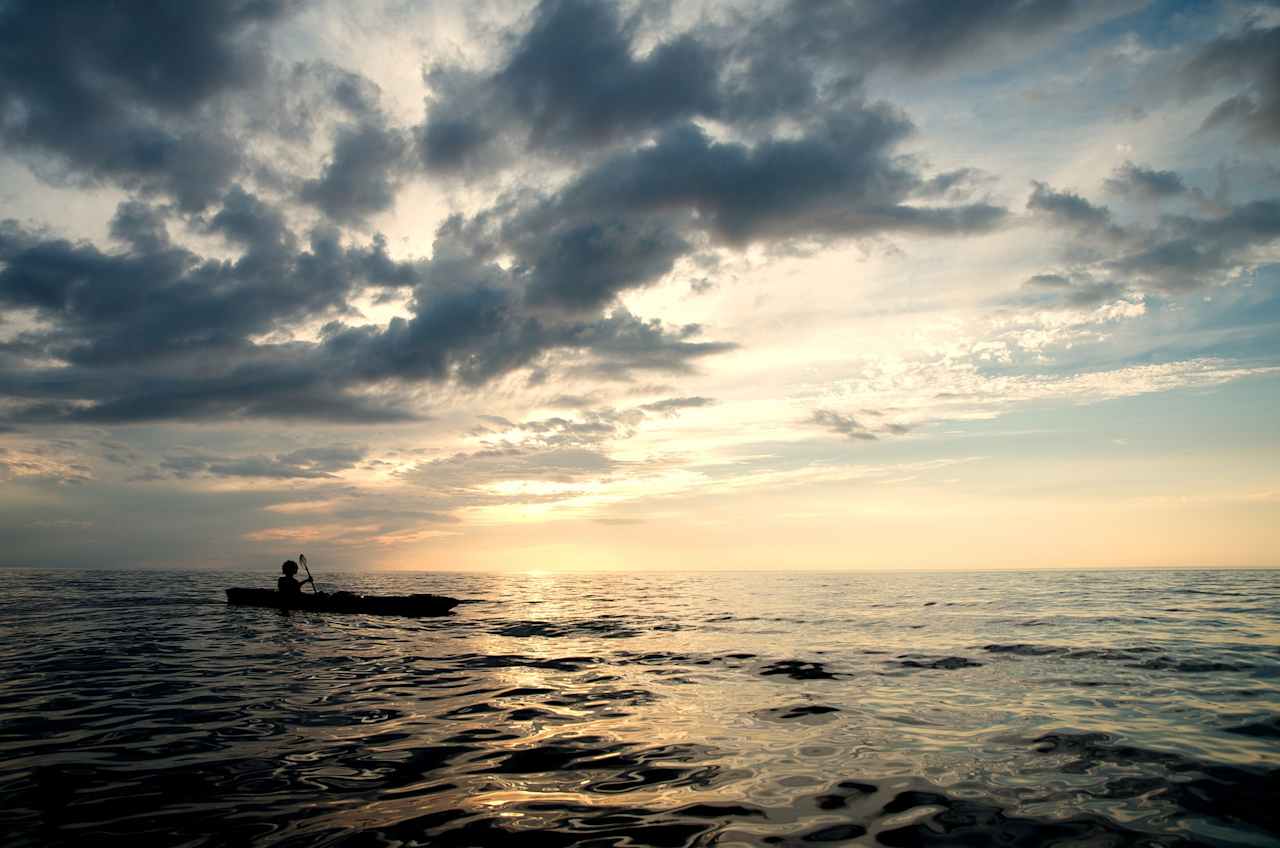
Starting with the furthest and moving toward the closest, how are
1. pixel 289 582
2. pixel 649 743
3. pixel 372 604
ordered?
1. pixel 289 582
2. pixel 372 604
3. pixel 649 743

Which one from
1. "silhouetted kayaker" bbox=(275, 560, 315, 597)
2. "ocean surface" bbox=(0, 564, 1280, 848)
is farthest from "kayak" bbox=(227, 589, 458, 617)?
"ocean surface" bbox=(0, 564, 1280, 848)

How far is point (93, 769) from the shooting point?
948 cm

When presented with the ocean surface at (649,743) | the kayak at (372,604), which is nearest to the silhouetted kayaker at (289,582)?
A: the kayak at (372,604)

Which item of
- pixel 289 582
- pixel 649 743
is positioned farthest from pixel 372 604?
pixel 649 743

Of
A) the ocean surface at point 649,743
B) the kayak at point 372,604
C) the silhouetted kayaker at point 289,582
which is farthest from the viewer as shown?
the silhouetted kayaker at point 289,582

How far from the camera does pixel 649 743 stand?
1100cm

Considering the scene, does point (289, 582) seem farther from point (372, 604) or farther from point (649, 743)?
point (649, 743)

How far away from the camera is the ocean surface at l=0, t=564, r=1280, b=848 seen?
7484mm

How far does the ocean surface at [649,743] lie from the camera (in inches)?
295

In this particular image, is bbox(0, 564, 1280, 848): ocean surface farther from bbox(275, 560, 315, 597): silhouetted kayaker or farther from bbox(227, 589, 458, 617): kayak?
bbox(275, 560, 315, 597): silhouetted kayaker

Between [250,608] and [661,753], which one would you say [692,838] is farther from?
[250,608]

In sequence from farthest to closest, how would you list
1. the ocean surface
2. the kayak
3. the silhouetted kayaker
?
the silhouetted kayaker
the kayak
the ocean surface

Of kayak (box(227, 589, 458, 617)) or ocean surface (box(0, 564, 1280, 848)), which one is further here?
kayak (box(227, 589, 458, 617))

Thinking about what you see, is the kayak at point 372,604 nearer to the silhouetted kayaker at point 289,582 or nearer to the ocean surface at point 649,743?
the silhouetted kayaker at point 289,582
